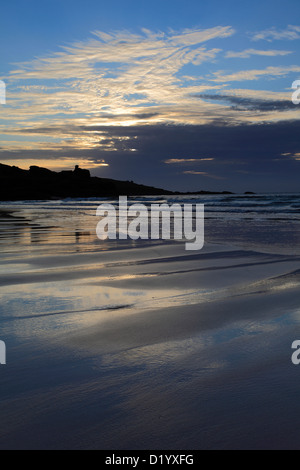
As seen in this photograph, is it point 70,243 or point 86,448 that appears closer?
point 86,448

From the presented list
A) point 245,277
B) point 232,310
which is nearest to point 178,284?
point 245,277

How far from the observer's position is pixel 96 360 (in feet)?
8.09

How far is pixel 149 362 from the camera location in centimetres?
243

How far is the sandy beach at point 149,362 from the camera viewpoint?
68.7 inches

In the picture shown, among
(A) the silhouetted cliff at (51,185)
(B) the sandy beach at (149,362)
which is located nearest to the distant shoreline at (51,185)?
(A) the silhouetted cliff at (51,185)

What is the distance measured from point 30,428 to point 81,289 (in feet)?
8.80

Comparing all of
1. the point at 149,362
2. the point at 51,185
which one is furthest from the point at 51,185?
the point at 149,362

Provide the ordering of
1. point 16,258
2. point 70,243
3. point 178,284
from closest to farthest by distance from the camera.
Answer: point 178,284
point 16,258
point 70,243

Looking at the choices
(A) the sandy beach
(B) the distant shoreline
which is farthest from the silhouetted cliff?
(A) the sandy beach

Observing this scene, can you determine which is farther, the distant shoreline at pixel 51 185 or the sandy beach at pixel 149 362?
the distant shoreline at pixel 51 185

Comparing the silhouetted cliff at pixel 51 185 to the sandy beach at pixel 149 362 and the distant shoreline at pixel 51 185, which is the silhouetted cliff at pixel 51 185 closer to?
the distant shoreline at pixel 51 185

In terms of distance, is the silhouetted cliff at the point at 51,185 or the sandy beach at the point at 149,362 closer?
the sandy beach at the point at 149,362

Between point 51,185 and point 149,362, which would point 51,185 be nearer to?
point 51,185

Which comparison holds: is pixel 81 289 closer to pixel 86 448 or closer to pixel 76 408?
pixel 76 408
